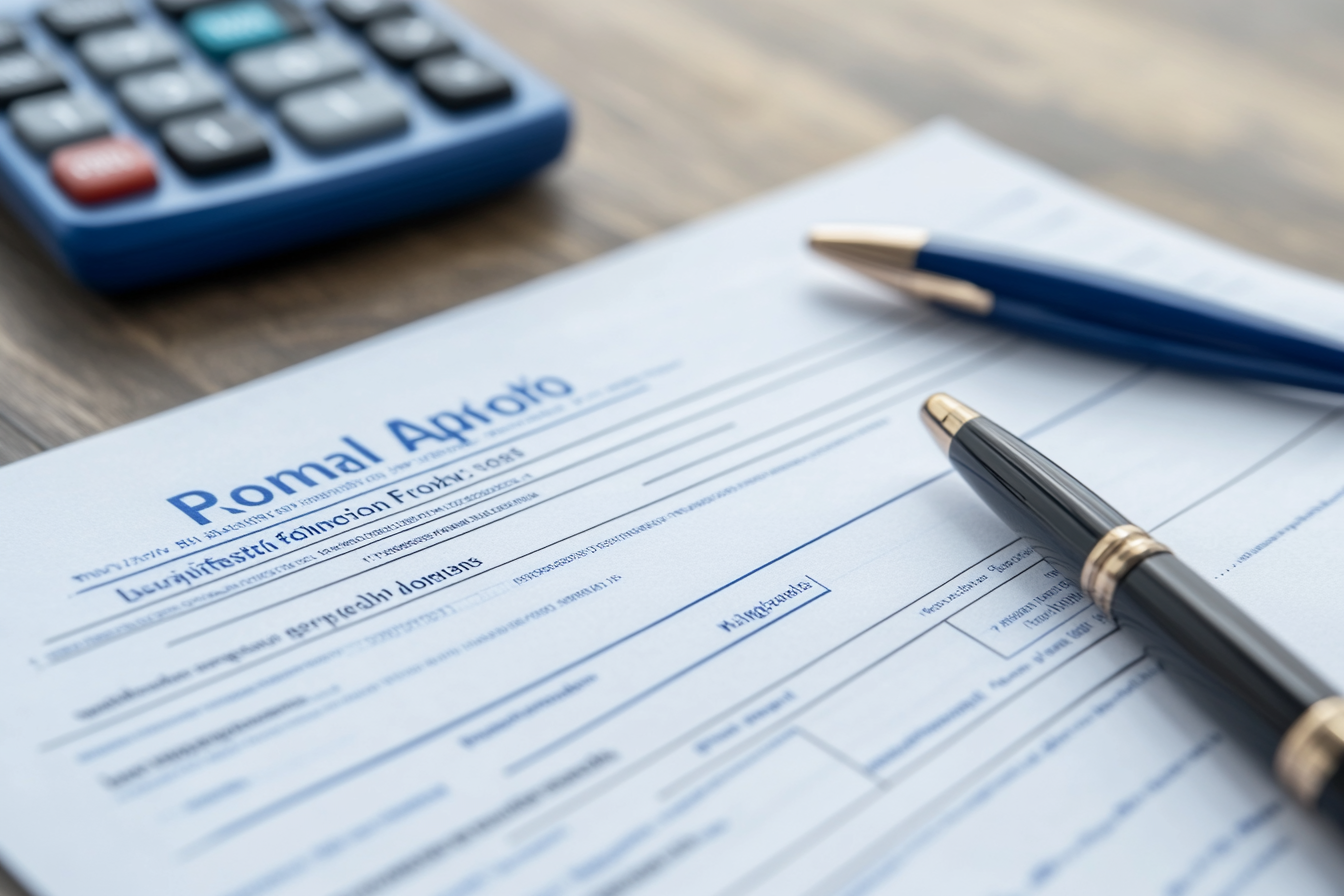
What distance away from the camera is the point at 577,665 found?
0.93 ft

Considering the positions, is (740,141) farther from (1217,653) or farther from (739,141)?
(1217,653)

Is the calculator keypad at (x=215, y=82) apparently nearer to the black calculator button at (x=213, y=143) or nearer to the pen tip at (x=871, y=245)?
the black calculator button at (x=213, y=143)

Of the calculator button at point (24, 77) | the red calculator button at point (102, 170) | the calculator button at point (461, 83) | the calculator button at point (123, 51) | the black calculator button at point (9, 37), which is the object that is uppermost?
the calculator button at point (461, 83)

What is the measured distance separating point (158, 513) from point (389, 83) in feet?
0.61

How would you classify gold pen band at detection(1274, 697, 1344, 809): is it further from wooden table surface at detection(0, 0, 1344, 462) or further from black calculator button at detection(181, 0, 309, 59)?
black calculator button at detection(181, 0, 309, 59)

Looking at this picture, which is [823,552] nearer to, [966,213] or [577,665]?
[577,665]

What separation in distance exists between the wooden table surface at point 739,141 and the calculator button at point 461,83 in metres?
0.04

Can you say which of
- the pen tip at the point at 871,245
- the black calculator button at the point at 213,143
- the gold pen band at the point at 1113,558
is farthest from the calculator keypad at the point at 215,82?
the gold pen band at the point at 1113,558

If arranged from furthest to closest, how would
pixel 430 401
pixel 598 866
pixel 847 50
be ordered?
pixel 847 50 → pixel 430 401 → pixel 598 866

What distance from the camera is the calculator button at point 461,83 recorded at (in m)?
0.42

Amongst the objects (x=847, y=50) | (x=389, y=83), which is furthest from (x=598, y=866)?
(x=847, y=50)

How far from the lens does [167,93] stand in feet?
1.32

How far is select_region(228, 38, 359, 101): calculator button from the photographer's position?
1.36ft

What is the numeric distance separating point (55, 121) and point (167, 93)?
0.04 m
